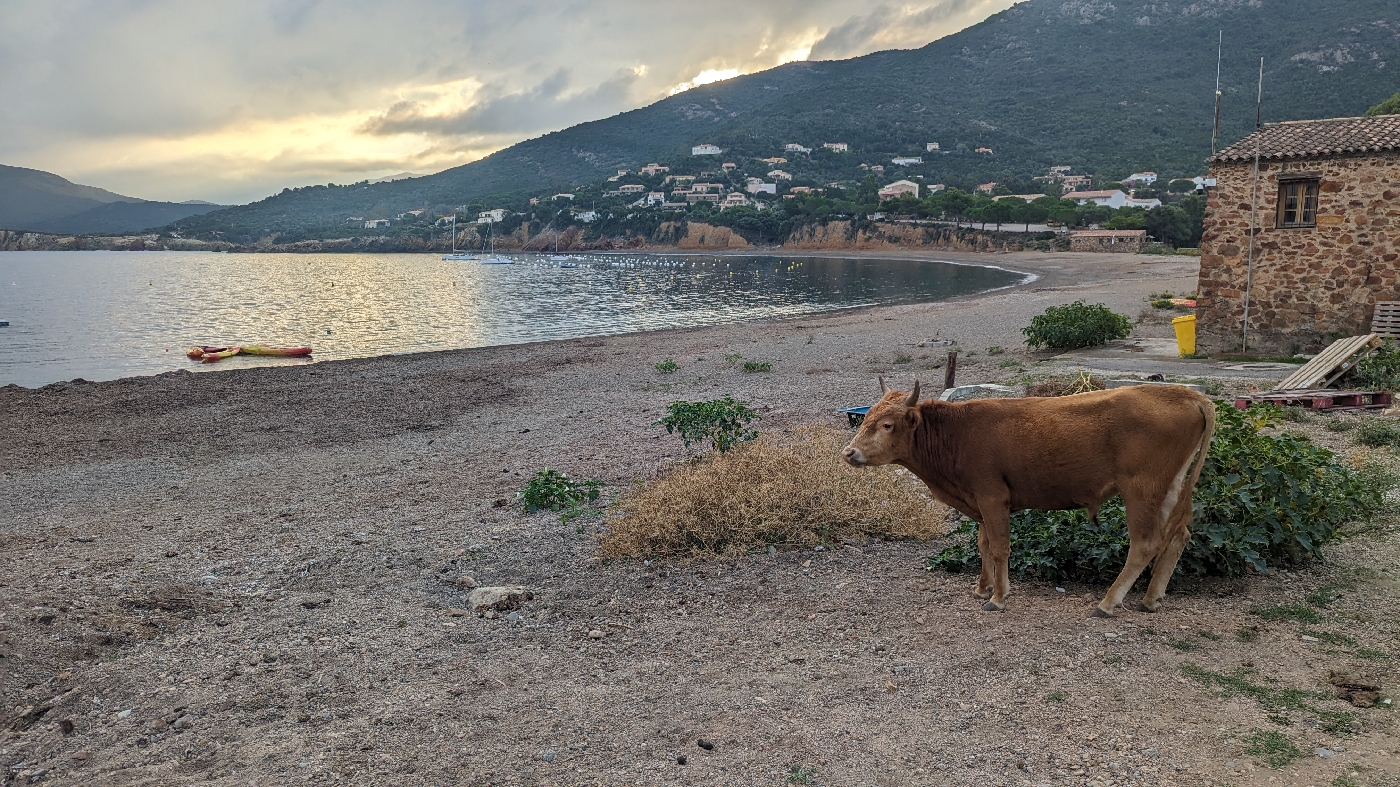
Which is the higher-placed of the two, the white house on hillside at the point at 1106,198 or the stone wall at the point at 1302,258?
the white house on hillside at the point at 1106,198

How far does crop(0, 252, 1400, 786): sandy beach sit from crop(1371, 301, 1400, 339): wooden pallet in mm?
7346

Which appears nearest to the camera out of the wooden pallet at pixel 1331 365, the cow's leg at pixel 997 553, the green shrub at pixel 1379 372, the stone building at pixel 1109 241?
the cow's leg at pixel 997 553

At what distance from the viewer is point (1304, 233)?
16484mm

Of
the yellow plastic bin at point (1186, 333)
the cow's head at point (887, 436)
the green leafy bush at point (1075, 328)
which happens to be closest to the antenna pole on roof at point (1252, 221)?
the yellow plastic bin at point (1186, 333)

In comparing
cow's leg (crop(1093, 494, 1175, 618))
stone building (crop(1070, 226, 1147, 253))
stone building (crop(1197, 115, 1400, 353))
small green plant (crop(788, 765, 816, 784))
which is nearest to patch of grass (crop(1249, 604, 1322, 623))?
cow's leg (crop(1093, 494, 1175, 618))

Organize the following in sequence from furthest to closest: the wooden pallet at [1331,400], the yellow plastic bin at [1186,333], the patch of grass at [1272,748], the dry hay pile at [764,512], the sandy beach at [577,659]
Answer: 1. the yellow plastic bin at [1186,333]
2. the wooden pallet at [1331,400]
3. the dry hay pile at [764,512]
4. the sandy beach at [577,659]
5. the patch of grass at [1272,748]

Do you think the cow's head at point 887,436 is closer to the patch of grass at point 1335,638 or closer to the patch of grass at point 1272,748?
the patch of grass at point 1272,748

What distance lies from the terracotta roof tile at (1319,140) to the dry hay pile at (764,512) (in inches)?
498

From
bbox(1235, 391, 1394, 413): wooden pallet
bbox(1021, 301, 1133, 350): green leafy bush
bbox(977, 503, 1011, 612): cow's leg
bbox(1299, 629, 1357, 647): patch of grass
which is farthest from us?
bbox(1021, 301, 1133, 350): green leafy bush

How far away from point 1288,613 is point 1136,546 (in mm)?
1023

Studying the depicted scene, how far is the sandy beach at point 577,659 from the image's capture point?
4426mm

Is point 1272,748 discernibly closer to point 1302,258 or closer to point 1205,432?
point 1205,432

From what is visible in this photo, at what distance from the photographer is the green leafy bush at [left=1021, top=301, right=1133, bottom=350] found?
20.5 m

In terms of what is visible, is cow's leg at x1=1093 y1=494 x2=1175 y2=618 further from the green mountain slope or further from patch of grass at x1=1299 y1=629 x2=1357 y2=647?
the green mountain slope
